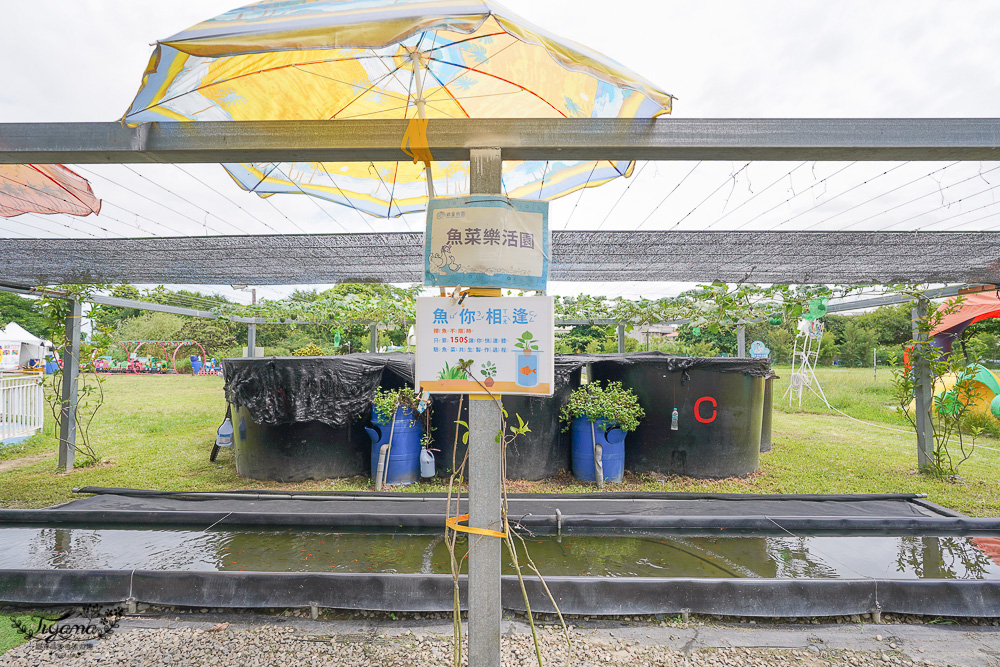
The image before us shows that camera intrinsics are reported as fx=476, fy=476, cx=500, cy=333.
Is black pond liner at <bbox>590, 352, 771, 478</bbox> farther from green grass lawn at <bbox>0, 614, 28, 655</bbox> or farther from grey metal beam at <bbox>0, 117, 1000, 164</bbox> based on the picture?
green grass lawn at <bbox>0, 614, 28, 655</bbox>

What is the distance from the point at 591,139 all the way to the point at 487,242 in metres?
0.58

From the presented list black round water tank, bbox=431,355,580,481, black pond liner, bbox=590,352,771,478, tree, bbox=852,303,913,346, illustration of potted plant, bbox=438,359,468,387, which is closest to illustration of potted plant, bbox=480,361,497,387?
illustration of potted plant, bbox=438,359,468,387

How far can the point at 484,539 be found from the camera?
1.72m

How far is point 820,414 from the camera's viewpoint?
991 cm

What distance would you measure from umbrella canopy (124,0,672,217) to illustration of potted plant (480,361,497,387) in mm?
951

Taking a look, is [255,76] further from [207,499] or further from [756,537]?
[756,537]

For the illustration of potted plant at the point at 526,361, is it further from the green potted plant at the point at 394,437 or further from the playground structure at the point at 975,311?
the playground structure at the point at 975,311

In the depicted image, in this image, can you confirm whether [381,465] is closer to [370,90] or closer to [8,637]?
[8,637]

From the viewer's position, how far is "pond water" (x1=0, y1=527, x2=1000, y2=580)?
2.78 m

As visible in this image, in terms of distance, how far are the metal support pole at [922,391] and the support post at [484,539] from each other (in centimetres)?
560

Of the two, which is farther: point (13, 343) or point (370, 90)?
point (13, 343)

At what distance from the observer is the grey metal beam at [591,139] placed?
1.76 m

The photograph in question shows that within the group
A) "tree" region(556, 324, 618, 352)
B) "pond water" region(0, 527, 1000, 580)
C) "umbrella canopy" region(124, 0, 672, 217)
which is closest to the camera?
"umbrella canopy" region(124, 0, 672, 217)

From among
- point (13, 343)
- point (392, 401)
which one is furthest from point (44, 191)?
point (13, 343)
